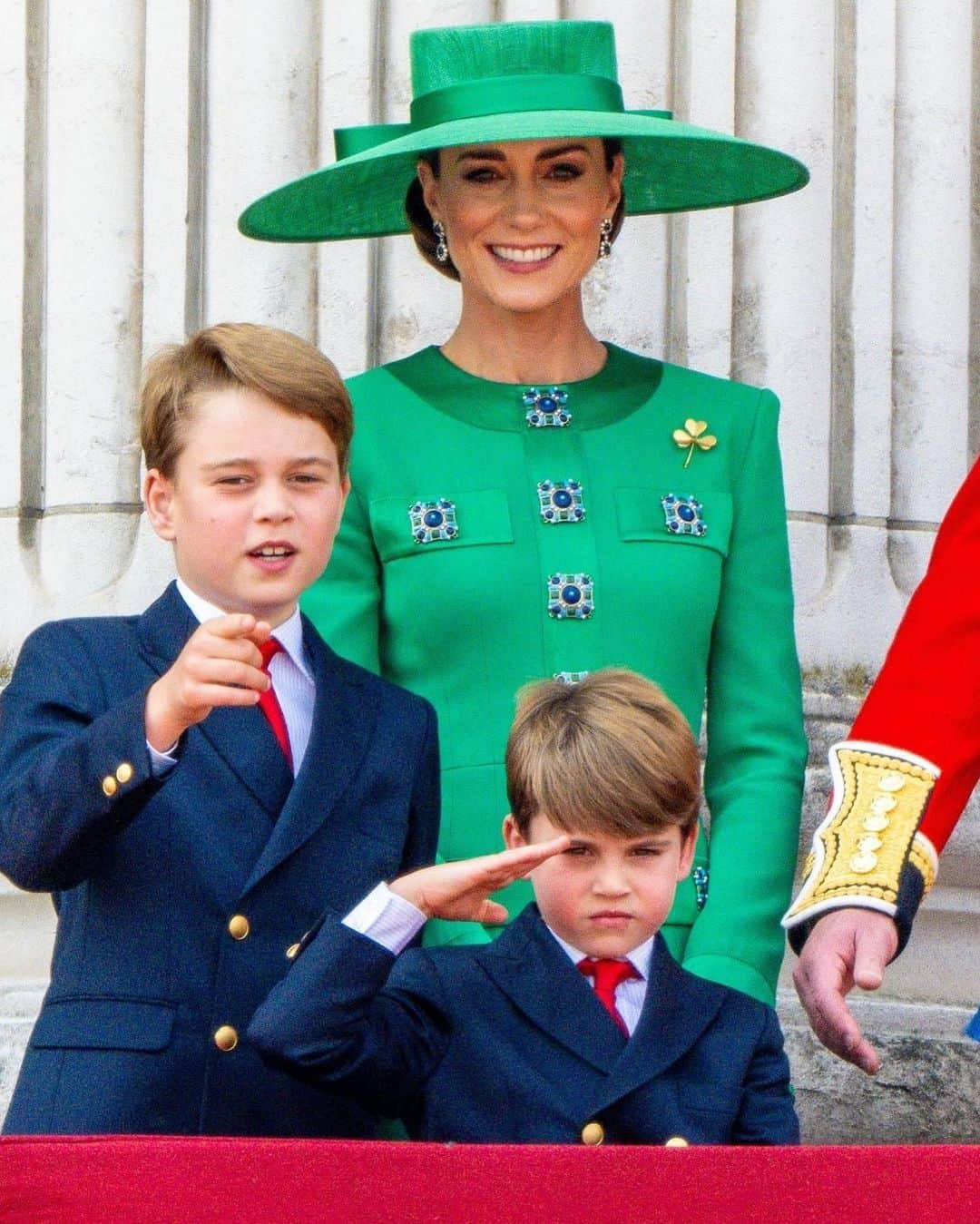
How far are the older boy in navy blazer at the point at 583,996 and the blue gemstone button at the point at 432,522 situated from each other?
13.7 inches

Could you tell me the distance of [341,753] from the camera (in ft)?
7.40

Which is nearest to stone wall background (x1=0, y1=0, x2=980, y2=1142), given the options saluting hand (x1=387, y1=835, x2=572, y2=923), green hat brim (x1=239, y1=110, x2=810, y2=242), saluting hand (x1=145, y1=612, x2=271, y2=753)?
green hat brim (x1=239, y1=110, x2=810, y2=242)

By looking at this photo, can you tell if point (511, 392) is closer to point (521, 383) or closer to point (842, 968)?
point (521, 383)

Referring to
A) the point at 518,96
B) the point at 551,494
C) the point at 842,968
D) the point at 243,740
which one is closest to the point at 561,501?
the point at 551,494

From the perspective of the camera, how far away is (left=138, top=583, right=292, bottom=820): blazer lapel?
2.23 metres

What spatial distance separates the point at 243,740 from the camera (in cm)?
224

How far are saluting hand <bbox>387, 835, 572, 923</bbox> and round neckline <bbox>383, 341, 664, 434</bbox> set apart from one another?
0.70 metres

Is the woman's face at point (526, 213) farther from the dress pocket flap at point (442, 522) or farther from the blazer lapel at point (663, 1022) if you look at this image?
the blazer lapel at point (663, 1022)

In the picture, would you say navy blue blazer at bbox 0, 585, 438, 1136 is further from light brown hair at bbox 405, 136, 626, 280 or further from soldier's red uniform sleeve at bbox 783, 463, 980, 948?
light brown hair at bbox 405, 136, 626, 280

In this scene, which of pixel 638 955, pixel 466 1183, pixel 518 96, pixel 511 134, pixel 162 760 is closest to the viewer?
pixel 466 1183

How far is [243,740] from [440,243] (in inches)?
29.5

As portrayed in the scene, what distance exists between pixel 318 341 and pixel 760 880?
4.42ft

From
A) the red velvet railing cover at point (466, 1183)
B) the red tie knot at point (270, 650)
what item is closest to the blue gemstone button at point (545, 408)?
the red tie knot at point (270, 650)

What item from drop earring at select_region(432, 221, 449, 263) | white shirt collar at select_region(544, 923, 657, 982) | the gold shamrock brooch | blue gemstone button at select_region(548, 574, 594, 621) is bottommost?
white shirt collar at select_region(544, 923, 657, 982)
